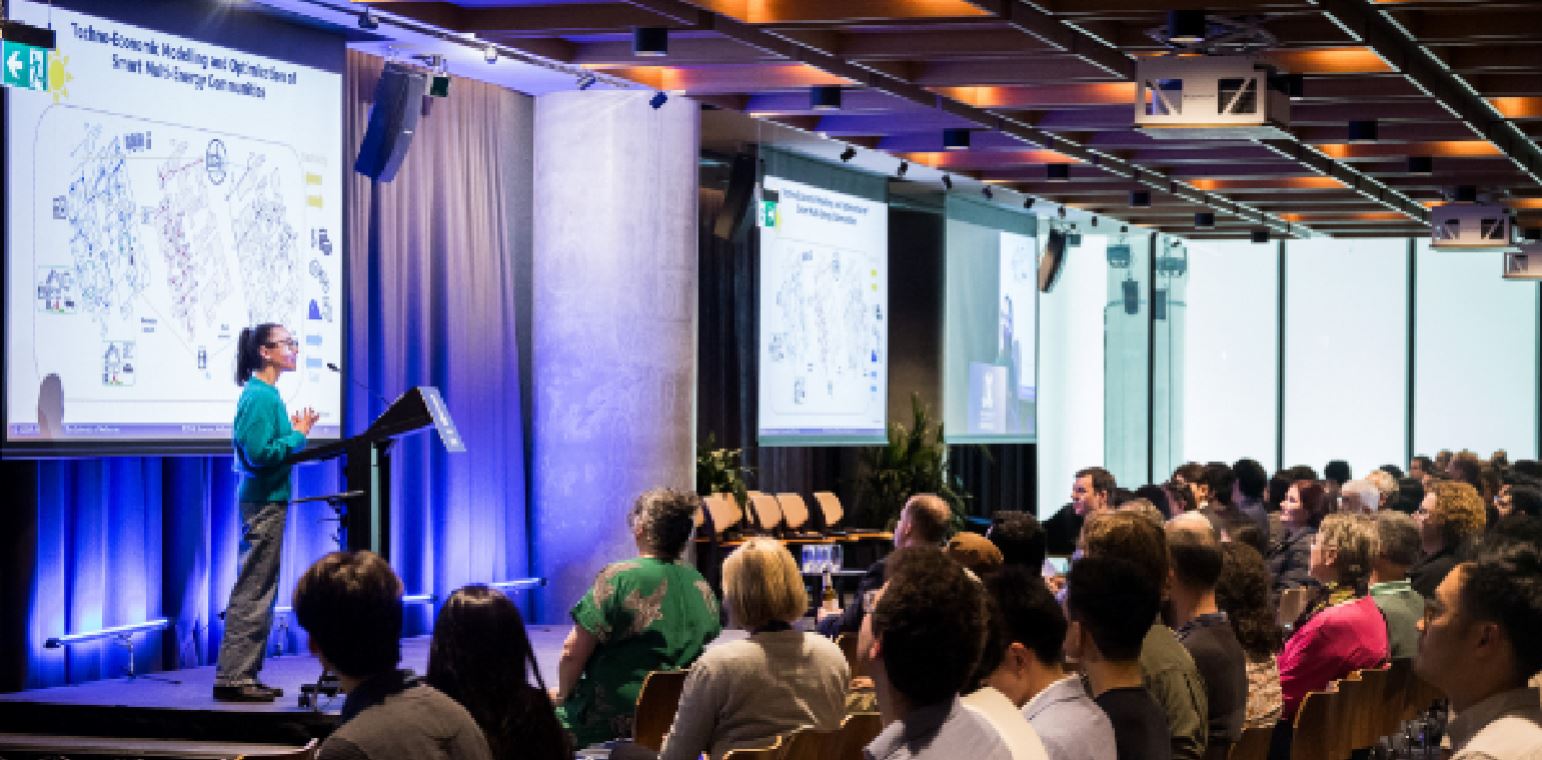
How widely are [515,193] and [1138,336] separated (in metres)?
11.5

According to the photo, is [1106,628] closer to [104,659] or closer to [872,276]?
[104,659]

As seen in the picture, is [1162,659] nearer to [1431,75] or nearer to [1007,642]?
[1007,642]

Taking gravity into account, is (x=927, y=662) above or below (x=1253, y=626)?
above

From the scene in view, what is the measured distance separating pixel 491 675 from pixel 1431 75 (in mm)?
8030

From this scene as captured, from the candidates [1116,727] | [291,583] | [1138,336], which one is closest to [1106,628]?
[1116,727]

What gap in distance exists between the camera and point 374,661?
329 centimetres

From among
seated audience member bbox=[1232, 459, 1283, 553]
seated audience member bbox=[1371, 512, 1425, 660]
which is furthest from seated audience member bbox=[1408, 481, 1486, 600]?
seated audience member bbox=[1232, 459, 1283, 553]

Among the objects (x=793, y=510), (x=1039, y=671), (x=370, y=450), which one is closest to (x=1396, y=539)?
(x=1039, y=671)

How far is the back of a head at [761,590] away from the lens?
4.97 meters

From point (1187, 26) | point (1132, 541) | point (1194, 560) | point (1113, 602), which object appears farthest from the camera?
point (1187, 26)

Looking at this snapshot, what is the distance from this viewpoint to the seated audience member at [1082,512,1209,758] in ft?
14.9

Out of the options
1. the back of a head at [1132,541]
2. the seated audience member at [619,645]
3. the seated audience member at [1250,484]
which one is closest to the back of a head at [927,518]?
A: the seated audience member at [619,645]

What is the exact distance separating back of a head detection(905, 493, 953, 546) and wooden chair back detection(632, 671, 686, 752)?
1.86 meters

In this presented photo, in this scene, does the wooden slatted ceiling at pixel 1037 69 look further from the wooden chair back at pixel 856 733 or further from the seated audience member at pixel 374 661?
the seated audience member at pixel 374 661
